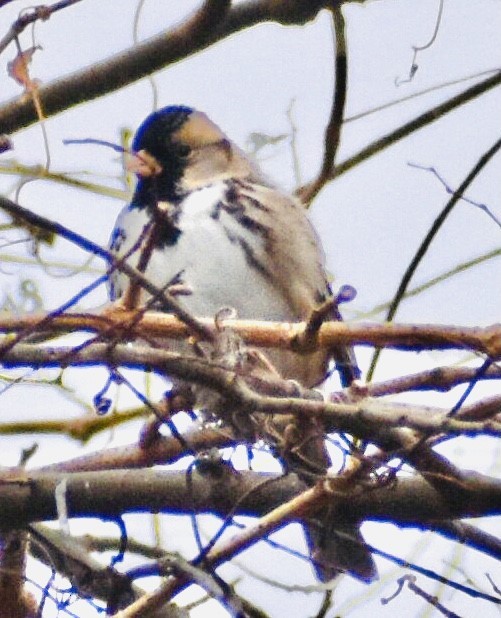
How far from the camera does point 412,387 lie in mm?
1717

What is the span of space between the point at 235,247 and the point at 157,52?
597 mm

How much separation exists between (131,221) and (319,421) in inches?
50.8

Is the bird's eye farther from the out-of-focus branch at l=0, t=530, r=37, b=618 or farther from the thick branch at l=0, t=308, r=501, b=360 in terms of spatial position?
the thick branch at l=0, t=308, r=501, b=360

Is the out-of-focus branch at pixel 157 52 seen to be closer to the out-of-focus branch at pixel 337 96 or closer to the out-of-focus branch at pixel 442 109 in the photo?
the out-of-focus branch at pixel 337 96

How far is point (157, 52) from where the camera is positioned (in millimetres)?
2201

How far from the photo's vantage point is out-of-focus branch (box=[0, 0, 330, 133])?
2.15 metres

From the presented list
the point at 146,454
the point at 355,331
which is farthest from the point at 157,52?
the point at 355,331

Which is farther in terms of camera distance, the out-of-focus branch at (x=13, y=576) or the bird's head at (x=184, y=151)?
the bird's head at (x=184, y=151)

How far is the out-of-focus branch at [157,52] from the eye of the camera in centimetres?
215

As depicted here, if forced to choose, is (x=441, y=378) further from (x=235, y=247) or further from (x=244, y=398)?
(x=235, y=247)

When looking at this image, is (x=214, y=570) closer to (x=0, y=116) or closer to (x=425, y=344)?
(x=425, y=344)

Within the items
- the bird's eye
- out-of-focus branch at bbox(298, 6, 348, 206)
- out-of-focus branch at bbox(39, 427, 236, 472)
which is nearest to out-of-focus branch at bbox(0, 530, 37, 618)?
out-of-focus branch at bbox(39, 427, 236, 472)

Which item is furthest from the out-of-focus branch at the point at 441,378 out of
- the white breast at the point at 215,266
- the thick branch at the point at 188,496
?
the white breast at the point at 215,266

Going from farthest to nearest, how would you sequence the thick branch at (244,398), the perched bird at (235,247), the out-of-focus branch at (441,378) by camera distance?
the perched bird at (235,247)
the out-of-focus branch at (441,378)
the thick branch at (244,398)
